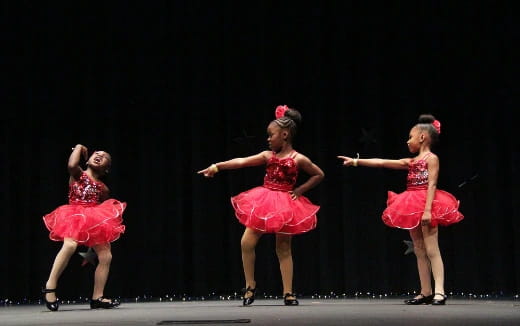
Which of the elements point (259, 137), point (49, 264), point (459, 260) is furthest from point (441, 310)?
point (49, 264)

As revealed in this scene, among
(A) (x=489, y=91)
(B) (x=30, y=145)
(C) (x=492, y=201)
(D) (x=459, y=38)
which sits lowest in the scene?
(C) (x=492, y=201)

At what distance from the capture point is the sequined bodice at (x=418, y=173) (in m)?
4.54

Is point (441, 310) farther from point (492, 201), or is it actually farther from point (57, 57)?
point (57, 57)

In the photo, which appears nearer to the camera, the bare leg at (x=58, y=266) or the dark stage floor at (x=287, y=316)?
the dark stage floor at (x=287, y=316)

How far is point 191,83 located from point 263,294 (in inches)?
72.9

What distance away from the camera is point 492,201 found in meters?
5.86

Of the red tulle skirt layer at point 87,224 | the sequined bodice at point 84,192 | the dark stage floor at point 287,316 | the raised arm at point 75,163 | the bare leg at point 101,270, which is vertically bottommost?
the dark stage floor at point 287,316

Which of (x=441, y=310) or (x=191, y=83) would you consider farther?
(x=191, y=83)

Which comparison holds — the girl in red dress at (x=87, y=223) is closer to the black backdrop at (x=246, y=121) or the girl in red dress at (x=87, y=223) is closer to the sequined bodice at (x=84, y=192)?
the sequined bodice at (x=84, y=192)

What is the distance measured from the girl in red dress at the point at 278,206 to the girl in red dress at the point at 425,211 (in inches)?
17.2

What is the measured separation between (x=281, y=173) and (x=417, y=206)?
34.7 inches

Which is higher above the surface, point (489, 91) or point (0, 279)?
point (489, 91)

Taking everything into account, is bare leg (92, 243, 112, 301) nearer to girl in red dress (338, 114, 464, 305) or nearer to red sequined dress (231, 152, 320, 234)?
red sequined dress (231, 152, 320, 234)

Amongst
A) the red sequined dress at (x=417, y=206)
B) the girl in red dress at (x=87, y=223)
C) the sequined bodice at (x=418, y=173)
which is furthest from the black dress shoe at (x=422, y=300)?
the girl in red dress at (x=87, y=223)
